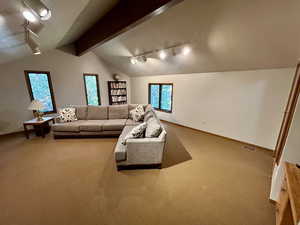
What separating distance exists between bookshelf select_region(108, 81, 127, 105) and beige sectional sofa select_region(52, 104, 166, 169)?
8.13ft

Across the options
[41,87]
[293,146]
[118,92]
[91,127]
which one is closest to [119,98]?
[118,92]

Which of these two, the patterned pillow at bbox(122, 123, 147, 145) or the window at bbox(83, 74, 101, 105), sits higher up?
the window at bbox(83, 74, 101, 105)

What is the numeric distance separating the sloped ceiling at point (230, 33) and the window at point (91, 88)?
283 centimetres

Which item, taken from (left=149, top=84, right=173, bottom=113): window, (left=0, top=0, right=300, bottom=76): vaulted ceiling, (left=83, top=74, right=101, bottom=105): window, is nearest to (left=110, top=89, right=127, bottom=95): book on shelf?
(left=83, top=74, right=101, bottom=105): window

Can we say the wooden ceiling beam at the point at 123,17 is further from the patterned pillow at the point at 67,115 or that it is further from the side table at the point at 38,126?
the side table at the point at 38,126

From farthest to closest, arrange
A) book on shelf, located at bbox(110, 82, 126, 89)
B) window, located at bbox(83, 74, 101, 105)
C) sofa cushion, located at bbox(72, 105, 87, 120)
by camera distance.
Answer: book on shelf, located at bbox(110, 82, 126, 89) < window, located at bbox(83, 74, 101, 105) < sofa cushion, located at bbox(72, 105, 87, 120)

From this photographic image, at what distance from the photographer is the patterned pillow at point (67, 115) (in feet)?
12.1

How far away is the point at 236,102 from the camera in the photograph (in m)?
3.38

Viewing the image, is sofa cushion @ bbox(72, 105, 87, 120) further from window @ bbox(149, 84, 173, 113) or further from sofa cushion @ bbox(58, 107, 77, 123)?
window @ bbox(149, 84, 173, 113)

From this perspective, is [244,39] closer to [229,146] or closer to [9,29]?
[229,146]

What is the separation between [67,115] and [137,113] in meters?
2.02

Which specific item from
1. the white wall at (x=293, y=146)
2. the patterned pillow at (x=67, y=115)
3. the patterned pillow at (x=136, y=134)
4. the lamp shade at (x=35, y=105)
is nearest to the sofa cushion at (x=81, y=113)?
the patterned pillow at (x=67, y=115)

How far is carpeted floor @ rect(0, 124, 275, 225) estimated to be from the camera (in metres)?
1.53

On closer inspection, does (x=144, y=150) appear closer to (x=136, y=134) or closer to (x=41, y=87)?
(x=136, y=134)
